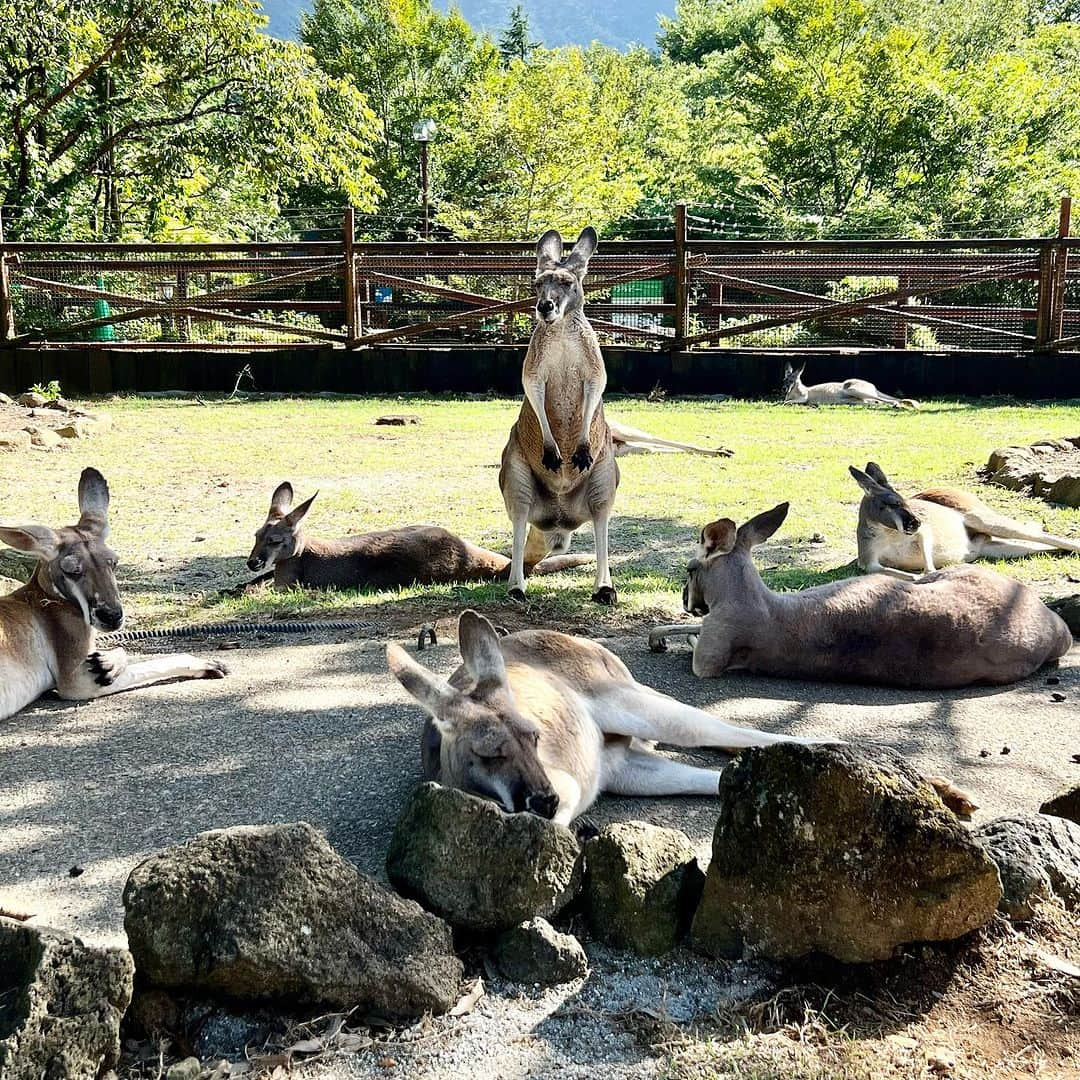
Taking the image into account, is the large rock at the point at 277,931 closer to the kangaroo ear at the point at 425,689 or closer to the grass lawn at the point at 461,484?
the kangaroo ear at the point at 425,689

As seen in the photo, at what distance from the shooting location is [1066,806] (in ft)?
10.9

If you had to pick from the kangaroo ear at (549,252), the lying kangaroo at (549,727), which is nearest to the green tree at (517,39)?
the kangaroo ear at (549,252)

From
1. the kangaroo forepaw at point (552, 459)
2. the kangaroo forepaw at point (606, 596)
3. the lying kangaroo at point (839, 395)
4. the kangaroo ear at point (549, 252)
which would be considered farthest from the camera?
the lying kangaroo at point (839, 395)

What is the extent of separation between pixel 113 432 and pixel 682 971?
437 inches

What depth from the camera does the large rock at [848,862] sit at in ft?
8.70

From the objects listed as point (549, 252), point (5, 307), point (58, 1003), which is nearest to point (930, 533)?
point (549, 252)

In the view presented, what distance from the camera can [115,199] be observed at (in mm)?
23750

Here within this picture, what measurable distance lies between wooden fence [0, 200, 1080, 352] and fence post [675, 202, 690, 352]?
0.02 m

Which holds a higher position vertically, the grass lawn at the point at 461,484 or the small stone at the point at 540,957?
the grass lawn at the point at 461,484

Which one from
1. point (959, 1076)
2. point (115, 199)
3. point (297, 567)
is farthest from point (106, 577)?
point (115, 199)

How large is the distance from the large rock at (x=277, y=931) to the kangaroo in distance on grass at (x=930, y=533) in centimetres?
428

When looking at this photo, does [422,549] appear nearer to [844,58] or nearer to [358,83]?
[844,58]

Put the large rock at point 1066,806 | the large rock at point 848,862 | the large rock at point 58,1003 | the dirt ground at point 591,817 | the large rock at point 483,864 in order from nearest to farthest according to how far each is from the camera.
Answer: the large rock at point 58,1003 → the dirt ground at point 591,817 → the large rock at point 848,862 → the large rock at point 483,864 → the large rock at point 1066,806

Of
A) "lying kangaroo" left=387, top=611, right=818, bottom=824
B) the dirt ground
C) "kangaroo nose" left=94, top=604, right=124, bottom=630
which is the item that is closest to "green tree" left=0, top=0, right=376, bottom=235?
"kangaroo nose" left=94, top=604, right=124, bottom=630
